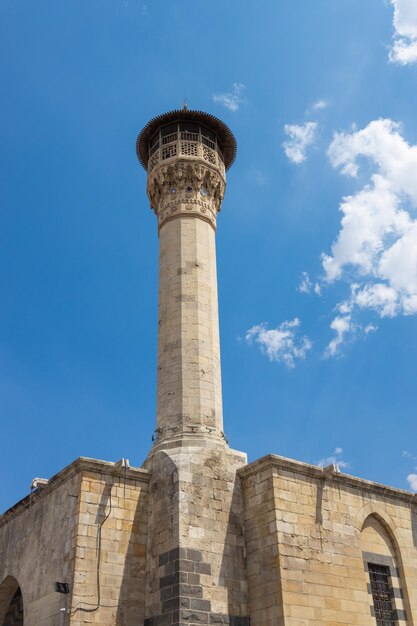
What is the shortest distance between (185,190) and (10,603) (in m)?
11.5

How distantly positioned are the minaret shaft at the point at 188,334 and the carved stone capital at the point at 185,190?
0.27 m

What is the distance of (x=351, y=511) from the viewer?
15.2 meters

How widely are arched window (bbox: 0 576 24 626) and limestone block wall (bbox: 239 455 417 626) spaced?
601 centimetres

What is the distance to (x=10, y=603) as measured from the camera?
16.8 metres

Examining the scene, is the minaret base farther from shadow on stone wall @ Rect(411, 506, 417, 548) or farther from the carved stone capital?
the carved stone capital

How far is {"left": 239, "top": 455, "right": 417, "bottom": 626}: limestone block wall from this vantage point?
13242 millimetres

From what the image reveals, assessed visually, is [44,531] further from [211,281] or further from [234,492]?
[211,281]

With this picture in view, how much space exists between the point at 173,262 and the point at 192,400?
12.6 ft

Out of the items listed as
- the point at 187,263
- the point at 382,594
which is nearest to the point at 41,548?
the point at 382,594

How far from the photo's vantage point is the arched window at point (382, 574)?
1472 cm

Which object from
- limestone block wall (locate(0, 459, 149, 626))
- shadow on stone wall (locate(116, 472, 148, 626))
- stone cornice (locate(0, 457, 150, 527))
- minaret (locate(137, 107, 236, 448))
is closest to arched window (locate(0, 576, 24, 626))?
limestone block wall (locate(0, 459, 149, 626))

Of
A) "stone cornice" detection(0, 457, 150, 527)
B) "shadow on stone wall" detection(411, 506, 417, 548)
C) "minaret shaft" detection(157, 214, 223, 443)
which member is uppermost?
"minaret shaft" detection(157, 214, 223, 443)

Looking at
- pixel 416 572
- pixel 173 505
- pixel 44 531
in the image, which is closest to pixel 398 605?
pixel 416 572

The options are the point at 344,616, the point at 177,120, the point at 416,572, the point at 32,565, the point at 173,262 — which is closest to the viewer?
the point at 344,616
